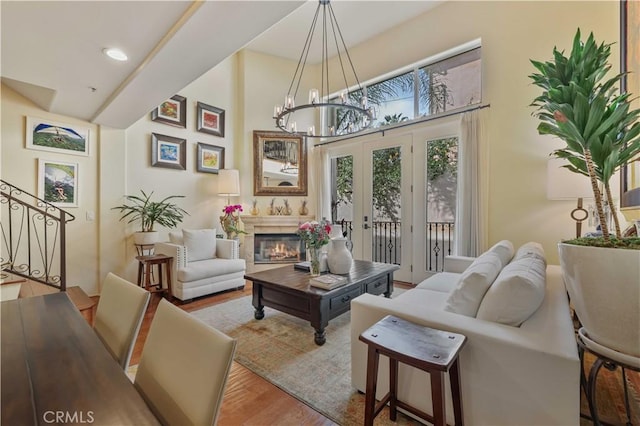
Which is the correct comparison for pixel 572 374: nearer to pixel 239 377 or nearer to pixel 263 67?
pixel 239 377

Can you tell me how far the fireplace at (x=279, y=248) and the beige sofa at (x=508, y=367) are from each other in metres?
3.65

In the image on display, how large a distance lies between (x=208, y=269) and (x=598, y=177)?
3718 mm

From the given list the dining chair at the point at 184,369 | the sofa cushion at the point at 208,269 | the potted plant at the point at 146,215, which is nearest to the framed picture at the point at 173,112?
the potted plant at the point at 146,215

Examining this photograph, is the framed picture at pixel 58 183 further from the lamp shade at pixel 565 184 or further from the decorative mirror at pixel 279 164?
the lamp shade at pixel 565 184

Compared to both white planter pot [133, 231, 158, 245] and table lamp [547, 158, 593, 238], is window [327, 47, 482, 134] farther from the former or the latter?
white planter pot [133, 231, 158, 245]

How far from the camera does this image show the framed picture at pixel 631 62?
1.72m

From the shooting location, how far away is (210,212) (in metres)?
5.03

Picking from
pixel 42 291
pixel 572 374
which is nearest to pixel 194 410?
pixel 572 374

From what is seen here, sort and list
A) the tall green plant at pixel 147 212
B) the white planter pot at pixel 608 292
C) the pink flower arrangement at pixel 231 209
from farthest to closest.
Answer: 1. the pink flower arrangement at pixel 231 209
2. the tall green plant at pixel 147 212
3. the white planter pot at pixel 608 292

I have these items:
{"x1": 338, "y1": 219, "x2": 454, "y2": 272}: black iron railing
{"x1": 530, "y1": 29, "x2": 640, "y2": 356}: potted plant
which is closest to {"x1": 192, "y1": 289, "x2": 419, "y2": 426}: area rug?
{"x1": 530, "y1": 29, "x2": 640, "y2": 356}: potted plant

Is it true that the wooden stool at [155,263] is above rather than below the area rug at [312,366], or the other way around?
above

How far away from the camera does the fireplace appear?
5188 millimetres

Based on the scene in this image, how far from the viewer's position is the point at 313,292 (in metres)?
2.39

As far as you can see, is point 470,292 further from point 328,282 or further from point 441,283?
point 328,282
